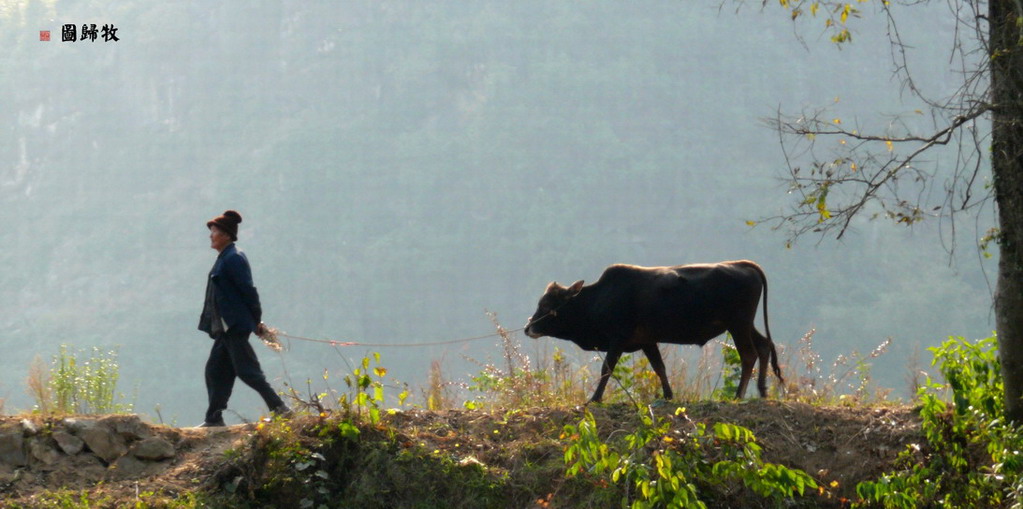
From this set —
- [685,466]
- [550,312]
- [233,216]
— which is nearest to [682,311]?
[550,312]

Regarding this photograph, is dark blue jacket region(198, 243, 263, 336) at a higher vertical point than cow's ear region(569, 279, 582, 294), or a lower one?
higher

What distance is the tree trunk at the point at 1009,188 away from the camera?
774cm

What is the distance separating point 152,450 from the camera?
8.52 metres

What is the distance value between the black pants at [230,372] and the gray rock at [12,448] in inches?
63.7

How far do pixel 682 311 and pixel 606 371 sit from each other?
3.06 feet

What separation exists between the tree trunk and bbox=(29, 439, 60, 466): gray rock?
664 cm

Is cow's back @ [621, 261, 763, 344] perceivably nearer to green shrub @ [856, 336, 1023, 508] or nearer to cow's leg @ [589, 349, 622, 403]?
cow's leg @ [589, 349, 622, 403]

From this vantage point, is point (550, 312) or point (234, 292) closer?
point (234, 292)

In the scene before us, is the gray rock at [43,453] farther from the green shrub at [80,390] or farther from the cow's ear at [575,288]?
the cow's ear at [575,288]

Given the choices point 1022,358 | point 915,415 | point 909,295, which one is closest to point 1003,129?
point 1022,358

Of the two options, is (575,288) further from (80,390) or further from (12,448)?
(12,448)

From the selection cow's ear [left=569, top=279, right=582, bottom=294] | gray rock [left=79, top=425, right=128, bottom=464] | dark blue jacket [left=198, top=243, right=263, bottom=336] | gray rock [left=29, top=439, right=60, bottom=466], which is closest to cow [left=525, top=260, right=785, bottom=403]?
cow's ear [left=569, top=279, right=582, bottom=294]

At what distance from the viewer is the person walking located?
31.3ft

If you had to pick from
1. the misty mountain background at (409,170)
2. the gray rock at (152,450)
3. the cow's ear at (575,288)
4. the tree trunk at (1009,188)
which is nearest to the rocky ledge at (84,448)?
the gray rock at (152,450)
